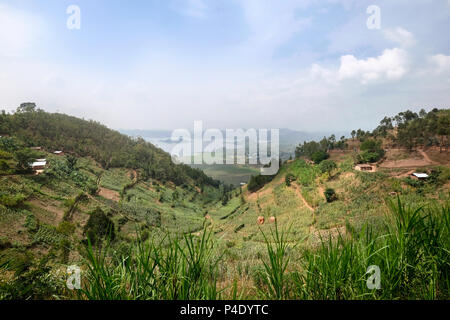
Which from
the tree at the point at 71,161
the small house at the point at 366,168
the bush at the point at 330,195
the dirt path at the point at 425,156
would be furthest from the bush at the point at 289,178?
the tree at the point at 71,161

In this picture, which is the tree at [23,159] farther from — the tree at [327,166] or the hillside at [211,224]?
the tree at [327,166]

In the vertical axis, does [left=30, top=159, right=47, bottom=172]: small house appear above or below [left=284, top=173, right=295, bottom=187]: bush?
above

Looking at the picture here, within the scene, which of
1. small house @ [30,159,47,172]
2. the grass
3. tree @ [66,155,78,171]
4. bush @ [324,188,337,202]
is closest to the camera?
the grass

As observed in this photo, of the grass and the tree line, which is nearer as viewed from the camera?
the grass

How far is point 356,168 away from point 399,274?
31278 mm

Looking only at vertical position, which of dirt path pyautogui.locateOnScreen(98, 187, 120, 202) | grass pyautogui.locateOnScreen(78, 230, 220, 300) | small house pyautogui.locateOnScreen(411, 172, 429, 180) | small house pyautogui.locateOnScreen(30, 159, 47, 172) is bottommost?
dirt path pyautogui.locateOnScreen(98, 187, 120, 202)

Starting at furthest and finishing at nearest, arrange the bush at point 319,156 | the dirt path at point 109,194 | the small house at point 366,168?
the bush at point 319,156
the dirt path at point 109,194
the small house at point 366,168

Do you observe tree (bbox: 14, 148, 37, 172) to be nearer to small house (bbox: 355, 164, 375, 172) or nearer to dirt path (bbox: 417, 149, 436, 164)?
small house (bbox: 355, 164, 375, 172)

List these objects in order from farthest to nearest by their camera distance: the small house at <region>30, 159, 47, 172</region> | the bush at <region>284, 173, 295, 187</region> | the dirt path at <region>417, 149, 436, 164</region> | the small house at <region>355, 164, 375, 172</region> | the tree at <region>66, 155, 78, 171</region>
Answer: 1. the bush at <region>284, 173, 295, 187</region>
2. the tree at <region>66, 155, 78, 171</region>
3. the small house at <region>355, 164, 375, 172</region>
4. the dirt path at <region>417, 149, 436, 164</region>
5. the small house at <region>30, 159, 47, 172</region>

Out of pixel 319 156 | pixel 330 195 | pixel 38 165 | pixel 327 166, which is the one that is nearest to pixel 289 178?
pixel 319 156

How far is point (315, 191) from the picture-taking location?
28.1 m

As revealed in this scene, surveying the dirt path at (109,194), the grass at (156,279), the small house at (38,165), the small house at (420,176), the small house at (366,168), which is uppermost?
the grass at (156,279)

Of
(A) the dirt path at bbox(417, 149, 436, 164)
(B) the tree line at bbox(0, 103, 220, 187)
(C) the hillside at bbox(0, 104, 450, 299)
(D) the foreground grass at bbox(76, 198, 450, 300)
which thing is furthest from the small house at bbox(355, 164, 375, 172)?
(B) the tree line at bbox(0, 103, 220, 187)
